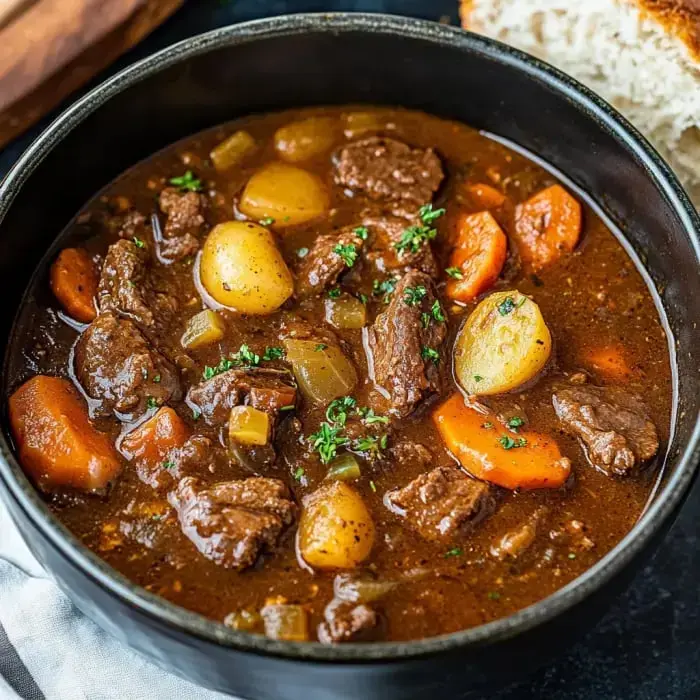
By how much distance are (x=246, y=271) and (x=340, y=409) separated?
55cm

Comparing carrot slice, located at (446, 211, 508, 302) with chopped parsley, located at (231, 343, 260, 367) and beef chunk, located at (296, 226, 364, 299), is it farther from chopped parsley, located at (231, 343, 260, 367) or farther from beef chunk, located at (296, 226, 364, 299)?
chopped parsley, located at (231, 343, 260, 367)

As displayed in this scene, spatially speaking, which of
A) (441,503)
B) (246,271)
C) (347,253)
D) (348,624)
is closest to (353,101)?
(347,253)

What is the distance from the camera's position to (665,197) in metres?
3.31

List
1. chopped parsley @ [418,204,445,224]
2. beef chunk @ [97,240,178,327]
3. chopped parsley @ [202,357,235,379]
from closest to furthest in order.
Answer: chopped parsley @ [202,357,235,379] < beef chunk @ [97,240,178,327] < chopped parsley @ [418,204,445,224]

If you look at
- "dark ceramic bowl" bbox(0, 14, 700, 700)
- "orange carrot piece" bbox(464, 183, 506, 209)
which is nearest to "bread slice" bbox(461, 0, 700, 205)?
"dark ceramic bowl" bbox(0, 14, 700, 700)

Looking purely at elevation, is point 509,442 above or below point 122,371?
below

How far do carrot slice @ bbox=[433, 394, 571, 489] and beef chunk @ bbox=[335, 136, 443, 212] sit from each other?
2.81 ft

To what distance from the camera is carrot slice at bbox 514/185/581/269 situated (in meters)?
3.59

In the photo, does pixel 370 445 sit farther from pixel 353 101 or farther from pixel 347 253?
pixel 353 101

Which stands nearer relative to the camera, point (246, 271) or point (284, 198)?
point (246, 271)

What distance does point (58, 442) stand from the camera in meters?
3.02

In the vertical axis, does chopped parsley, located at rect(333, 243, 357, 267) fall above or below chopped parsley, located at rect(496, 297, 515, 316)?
above

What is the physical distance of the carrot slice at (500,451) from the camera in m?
3.08

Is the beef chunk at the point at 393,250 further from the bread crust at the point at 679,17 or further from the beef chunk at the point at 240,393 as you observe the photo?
the bread crust at the point at 679,17
